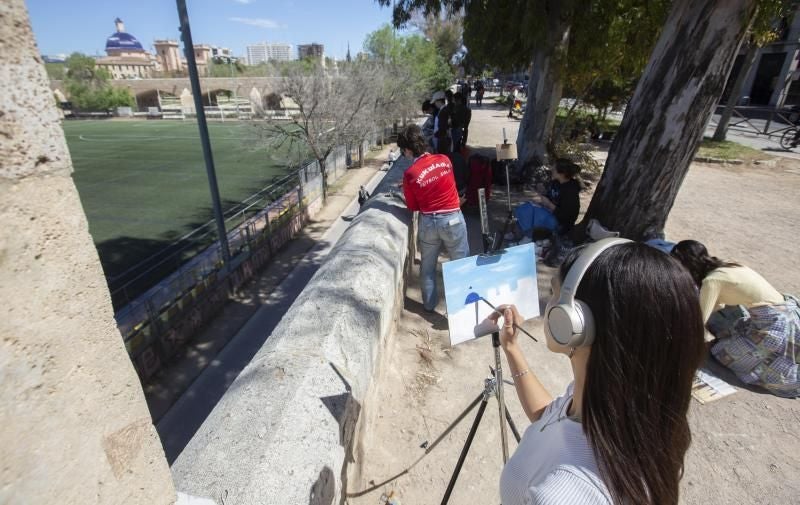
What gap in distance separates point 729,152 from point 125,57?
14146cm

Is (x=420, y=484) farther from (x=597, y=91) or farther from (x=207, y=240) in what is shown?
(x=597, y=91)

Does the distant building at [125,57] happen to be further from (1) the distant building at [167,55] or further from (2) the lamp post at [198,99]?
(2) the lamp post at [198,99]

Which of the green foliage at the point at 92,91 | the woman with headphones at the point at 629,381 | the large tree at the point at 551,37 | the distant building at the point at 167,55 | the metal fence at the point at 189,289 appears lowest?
the metal fence at the point at 189,289

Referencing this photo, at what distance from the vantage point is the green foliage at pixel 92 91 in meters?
62.7

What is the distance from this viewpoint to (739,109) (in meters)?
30.2

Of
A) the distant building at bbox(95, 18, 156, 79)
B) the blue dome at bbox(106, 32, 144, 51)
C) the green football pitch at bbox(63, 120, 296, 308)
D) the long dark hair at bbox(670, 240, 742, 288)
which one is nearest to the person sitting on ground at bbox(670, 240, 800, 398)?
the long dark hair at bbox(670, 240, 742, 288)

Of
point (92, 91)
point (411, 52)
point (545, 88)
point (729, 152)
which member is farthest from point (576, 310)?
point (92, 91)

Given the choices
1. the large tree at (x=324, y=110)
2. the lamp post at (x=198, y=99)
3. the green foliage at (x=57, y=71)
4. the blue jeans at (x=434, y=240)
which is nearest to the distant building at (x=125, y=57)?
the green foliage at (x=57, y=71)

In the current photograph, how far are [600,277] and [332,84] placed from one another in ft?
65.7

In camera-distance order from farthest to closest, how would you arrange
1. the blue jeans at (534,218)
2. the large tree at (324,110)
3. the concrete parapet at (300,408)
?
the large tree at (324,110)
the blue jeans at (534,218)
the concrete parapet at (300,408)

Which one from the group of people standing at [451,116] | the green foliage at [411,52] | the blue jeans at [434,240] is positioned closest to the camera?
the blue jeans at [434,240]

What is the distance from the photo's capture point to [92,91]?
62781 mm

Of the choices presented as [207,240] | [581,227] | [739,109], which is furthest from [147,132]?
[739,109]

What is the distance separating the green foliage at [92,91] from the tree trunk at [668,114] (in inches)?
3025
